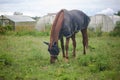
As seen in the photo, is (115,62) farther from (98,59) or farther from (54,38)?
(54,38)

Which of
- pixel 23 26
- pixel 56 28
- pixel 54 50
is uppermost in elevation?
pixel 56 28

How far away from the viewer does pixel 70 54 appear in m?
8.17

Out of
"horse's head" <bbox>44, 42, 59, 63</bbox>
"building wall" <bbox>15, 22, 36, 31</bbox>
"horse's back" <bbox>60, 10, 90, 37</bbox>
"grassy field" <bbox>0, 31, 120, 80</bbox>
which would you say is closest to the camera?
"grassy field" <bbox>0, 31, 120, 80</bbox>

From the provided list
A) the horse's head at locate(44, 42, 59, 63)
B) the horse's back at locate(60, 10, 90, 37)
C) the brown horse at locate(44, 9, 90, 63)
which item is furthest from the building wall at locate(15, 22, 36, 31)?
the horse's head at locate(44, 42, 59, 63)

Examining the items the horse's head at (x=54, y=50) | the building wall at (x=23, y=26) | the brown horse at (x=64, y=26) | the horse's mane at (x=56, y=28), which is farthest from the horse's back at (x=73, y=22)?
the building wall at (x=23, y=26)

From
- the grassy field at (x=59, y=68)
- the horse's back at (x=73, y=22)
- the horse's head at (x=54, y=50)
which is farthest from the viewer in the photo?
the horse's back at (x=73, y=22)

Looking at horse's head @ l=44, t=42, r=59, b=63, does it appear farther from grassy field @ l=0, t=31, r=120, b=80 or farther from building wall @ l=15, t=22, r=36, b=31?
building wall @ l=15, t=22, r=36, b=31

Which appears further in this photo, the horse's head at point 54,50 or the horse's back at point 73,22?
the horse's back at point 73,22

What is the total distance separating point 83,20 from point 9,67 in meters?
2.59

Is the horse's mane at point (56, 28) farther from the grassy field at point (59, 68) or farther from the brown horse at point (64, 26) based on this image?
the grassy field at point (59, 68)

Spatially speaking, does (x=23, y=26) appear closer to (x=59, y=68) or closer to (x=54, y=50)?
(x=54, y=50)

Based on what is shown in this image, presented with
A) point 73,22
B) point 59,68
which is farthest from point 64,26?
point 59,68

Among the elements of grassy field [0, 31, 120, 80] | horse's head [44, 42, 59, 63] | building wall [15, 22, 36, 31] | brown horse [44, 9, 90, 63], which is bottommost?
building wall [15, 22, 36, 31]

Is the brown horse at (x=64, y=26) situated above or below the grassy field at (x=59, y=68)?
above
